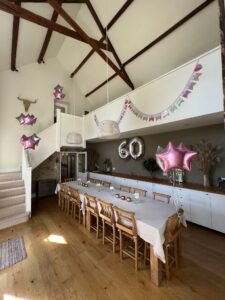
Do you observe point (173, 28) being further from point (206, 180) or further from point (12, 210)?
point (12, 210)

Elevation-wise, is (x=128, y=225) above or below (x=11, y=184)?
below

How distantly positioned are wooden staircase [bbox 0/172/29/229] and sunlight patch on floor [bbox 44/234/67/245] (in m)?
1.31

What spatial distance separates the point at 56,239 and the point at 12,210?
177 cm

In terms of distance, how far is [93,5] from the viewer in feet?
15.3

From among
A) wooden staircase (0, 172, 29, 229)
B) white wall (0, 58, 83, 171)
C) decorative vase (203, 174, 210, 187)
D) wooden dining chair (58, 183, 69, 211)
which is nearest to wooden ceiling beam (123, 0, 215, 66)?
decorative vase (203, 174, 210, 187)

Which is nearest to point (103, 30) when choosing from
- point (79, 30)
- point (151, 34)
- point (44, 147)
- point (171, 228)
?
point (79, 30)

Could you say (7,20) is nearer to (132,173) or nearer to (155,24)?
(155,24)

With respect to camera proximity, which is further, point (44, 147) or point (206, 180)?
point (44, 147)

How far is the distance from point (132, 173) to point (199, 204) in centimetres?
301

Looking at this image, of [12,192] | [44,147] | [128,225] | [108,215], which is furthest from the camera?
[44,147]

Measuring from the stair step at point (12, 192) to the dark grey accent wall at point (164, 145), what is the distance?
12.8 feet

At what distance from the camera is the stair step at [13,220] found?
3839mm

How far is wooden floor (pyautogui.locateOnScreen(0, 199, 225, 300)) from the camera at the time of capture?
1948 mm

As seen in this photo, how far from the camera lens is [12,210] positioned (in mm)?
4145
